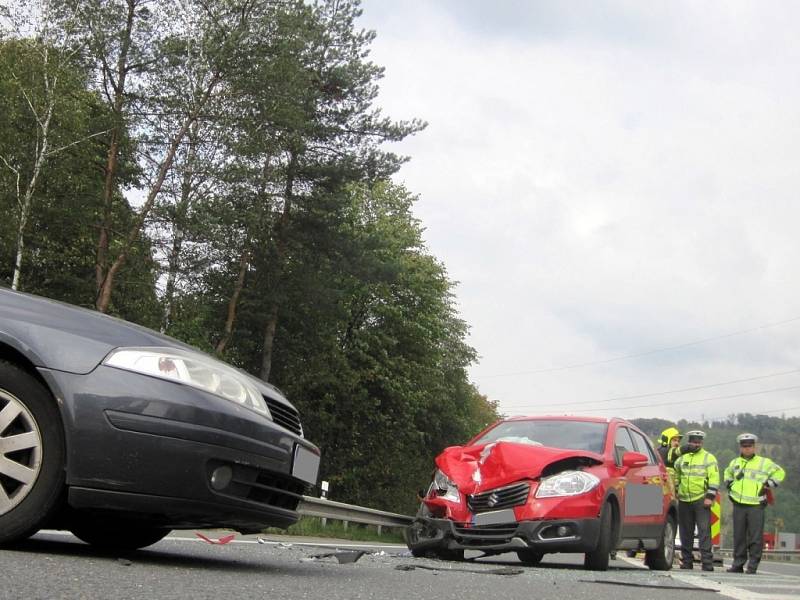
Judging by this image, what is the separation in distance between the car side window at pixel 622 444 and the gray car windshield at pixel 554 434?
0.18m

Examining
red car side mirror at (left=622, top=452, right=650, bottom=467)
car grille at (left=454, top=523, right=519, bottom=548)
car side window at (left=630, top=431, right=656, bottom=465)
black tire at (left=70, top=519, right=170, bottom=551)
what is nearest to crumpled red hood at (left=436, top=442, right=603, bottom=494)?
car grille at (left=454, top=523, right=519, bottom=548)

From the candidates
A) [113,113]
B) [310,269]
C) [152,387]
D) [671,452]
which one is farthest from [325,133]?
[152,387]

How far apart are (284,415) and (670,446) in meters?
10.4

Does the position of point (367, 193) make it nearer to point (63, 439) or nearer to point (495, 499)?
point (495, 499)

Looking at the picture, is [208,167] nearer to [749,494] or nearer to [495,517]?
[749,494]

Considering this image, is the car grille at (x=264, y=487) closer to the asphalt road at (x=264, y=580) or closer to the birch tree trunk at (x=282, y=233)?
the asphalt road at (x=264, y=580)

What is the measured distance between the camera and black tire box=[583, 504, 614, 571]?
→ 9274 mm

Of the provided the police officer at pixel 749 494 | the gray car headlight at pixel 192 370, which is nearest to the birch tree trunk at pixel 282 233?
the police officer at pixel 749 494

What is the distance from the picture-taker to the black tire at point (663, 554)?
1157cm

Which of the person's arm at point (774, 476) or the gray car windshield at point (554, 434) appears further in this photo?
the person's arm at point (774, 476)

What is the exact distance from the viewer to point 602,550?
932cm

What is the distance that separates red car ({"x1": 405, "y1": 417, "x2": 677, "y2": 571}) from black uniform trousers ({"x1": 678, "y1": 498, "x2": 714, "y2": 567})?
276 centimetres

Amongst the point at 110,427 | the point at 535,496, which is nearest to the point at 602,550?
the point at 535,496

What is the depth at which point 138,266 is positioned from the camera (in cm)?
2845
